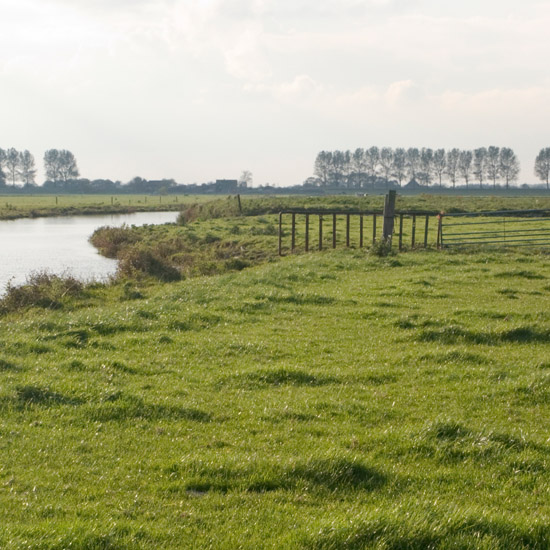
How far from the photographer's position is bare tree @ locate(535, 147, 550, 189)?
19288cm

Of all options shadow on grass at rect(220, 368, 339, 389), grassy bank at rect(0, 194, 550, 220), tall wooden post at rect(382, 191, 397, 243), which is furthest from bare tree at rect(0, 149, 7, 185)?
shadow on grass at rect(220, 368, 339, 389)

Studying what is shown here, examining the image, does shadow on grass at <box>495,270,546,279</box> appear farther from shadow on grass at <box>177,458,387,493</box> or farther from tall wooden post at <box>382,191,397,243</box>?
shadow on grass at <box>177,458,387,493</box>

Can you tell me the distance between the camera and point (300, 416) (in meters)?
9.27

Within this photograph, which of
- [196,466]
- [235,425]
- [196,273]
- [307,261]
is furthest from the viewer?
[196,273]

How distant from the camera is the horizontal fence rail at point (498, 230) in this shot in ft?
105

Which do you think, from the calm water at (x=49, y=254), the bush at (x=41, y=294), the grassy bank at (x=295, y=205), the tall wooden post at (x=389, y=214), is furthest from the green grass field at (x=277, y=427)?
the grassy bank at (x=295, y=205)

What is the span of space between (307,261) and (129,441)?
732 inches

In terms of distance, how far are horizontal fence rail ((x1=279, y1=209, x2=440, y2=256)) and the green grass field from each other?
45.8ft

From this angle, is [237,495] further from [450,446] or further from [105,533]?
[450,446]

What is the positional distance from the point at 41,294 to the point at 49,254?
1883 cm

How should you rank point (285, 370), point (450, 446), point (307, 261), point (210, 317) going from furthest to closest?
point (307, 261)
point (210, 317)
point (285, 370)
point (450, 446)

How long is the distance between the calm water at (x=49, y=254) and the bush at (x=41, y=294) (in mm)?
A: 1305

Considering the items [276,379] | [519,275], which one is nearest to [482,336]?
[276,379]

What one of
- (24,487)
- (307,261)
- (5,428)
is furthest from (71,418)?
(307,261)
